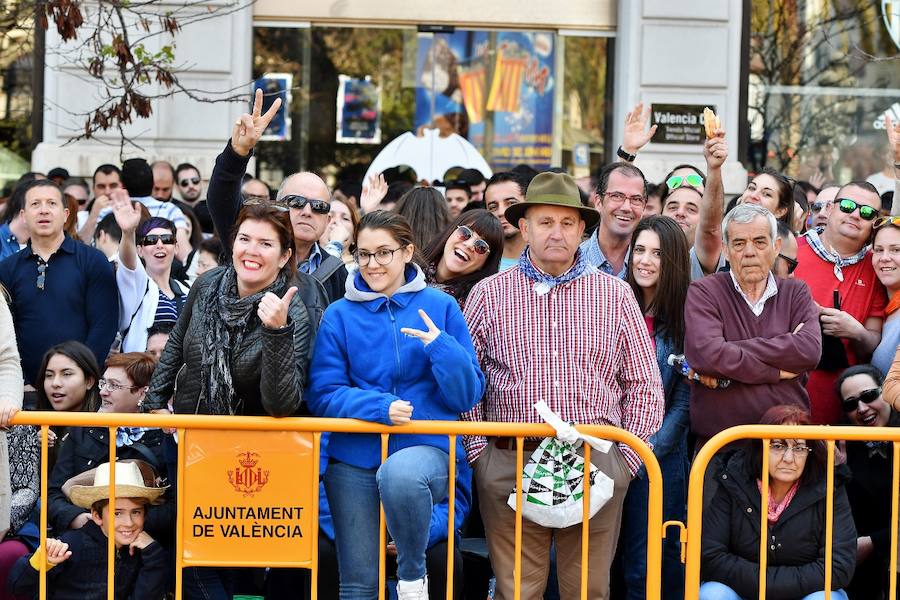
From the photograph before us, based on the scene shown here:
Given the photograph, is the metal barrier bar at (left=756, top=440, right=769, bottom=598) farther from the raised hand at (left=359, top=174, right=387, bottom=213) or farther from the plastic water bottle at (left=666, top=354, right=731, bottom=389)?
the raised hand at (left=359, top=174, right=387, bottom=213)

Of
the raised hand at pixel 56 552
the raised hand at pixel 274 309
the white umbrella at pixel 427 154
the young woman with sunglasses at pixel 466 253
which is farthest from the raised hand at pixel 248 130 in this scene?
the white umbrella at pixel 427 154

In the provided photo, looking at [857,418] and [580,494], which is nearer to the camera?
[580,494]

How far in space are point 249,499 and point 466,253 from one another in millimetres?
1944

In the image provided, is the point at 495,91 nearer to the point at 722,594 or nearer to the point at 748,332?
the point at 748,332

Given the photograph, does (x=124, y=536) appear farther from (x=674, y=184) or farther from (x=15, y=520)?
(x=674, y=184)

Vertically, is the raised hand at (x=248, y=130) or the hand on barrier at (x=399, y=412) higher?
the raised hand at (x=248, y=130)

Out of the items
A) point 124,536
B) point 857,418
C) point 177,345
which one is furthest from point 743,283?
point 124,536

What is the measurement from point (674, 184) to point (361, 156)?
19.1 feet

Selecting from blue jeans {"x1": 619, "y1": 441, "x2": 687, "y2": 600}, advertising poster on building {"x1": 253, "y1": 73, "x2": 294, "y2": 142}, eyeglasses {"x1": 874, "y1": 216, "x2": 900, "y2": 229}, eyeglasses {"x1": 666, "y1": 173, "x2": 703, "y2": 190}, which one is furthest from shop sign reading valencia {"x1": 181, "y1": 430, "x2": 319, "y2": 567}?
advertising poster on building {"x1": 253, "y1": 73, "x2": 294, "y2": 142}

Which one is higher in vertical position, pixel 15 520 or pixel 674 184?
pixel 674 184

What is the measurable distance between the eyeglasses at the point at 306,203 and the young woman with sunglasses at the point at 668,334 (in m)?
1.62

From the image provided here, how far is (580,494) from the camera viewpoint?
568 centimetres

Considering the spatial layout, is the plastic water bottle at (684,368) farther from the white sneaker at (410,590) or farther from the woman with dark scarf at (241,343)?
the woman with dark scarf at (241,343)

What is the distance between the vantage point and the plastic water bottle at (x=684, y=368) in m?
6.33
